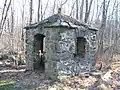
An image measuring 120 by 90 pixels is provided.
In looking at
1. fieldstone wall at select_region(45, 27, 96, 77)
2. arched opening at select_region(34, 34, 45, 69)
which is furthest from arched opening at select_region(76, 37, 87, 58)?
arched opening at select_region(34, 34, 45, 69)

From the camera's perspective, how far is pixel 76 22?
1168 cm

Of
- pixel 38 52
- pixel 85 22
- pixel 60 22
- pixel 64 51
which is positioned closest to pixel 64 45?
pixel 64 51

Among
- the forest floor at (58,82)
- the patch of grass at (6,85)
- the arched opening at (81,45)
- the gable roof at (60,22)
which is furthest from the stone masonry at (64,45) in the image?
→ the patch of grass at (6,85)

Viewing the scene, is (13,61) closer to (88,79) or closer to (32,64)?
(32,64)

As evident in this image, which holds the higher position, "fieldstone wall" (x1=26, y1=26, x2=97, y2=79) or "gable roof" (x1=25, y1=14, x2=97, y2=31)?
"gable roof" (x1=25, y1=14, x2=97, y2=31)

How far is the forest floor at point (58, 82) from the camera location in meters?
10.0

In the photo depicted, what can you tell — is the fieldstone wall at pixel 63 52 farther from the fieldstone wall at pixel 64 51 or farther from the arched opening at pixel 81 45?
the arched opening at pixel 81 45

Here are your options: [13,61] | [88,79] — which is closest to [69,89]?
[88,79]

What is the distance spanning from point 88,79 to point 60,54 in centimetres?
184

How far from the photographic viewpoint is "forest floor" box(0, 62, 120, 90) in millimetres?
10031

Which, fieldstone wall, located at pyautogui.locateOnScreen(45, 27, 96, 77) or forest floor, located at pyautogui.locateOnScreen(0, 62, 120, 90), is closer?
forest floor, located at pyautogui.locateOnScreen(0, 62, 120, 90)

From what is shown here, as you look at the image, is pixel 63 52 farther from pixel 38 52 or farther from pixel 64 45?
pixel 38 52

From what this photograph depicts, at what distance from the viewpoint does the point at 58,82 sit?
10328 mm

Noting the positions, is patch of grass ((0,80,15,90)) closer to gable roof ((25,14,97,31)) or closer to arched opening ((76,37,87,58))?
gable roof ((25,14,97,31))
